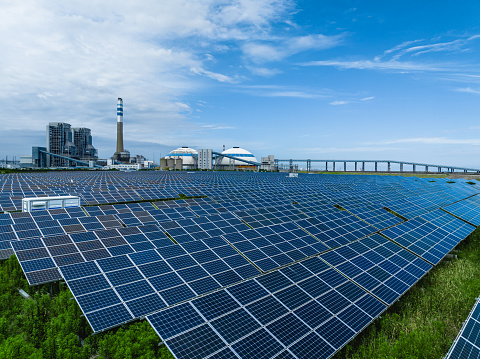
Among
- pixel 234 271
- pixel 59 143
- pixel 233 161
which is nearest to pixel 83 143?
pixel 59 143

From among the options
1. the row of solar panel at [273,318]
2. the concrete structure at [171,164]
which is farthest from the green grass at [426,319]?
the concrete structure at [171,164]

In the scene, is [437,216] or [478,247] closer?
[478,247]

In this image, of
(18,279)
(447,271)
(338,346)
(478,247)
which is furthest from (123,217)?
(478,247)

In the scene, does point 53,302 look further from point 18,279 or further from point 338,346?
point 338,346

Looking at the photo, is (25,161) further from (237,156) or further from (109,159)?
(237,156)

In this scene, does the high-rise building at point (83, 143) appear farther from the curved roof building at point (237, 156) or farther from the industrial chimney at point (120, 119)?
the curved roof building at point (237, 156)
